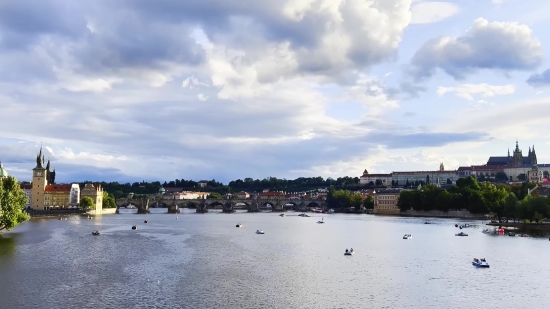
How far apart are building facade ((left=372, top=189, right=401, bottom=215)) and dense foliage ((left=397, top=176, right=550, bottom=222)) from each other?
15.2 metres

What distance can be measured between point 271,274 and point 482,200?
89723 millimetres

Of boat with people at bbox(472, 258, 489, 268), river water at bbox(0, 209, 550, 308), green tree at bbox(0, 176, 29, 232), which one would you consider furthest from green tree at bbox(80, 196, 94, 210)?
boat with people at bbox(472, 258, 489, 268)

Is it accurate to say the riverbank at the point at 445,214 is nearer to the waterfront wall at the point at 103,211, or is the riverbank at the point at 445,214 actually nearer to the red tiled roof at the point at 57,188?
the waterfront wall at the point at 103,211

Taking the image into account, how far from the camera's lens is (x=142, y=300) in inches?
1407

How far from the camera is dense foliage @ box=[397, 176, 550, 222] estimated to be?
92188mm

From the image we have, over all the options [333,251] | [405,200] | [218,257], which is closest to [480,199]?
[405,200]

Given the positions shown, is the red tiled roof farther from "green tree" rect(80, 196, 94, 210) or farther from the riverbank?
the riverbank

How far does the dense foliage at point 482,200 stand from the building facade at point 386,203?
15218 millimetres

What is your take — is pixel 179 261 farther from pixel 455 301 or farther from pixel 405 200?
pixel 405 200

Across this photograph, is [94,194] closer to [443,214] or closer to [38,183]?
[38,183]

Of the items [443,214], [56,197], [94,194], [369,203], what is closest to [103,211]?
[94,194]

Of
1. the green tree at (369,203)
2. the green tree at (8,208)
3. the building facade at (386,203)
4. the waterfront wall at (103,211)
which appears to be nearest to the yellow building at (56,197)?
the waterfront wall at (103,211)

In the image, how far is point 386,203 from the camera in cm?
18175

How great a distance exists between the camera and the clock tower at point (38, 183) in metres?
165
